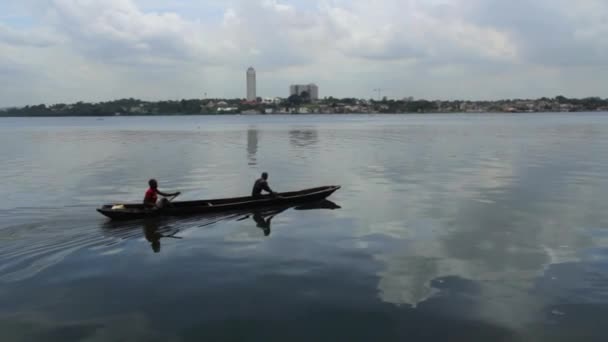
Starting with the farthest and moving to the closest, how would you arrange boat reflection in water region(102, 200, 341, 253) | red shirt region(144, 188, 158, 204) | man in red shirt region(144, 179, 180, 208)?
red shirt region(144, 188, 158, 204)
man in red shirt region(144, 179, 180, 208)
boat reflection in water region(102, 200, 341, 253)

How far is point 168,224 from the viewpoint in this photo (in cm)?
2005

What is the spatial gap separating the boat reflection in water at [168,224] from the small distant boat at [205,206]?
24 centimetres

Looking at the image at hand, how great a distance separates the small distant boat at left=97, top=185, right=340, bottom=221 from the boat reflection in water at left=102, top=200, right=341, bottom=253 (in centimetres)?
24

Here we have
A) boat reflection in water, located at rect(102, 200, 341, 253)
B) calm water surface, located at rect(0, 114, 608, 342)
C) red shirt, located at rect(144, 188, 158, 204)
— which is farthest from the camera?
red shirt, located at rect(144, 188, 158, 204)

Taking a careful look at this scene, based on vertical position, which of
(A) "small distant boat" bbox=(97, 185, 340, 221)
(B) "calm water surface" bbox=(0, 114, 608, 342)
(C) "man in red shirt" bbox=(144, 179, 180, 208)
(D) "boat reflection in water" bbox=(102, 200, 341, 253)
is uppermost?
(C) "man in red shirt" bbox=(144, 179, 180, 208)

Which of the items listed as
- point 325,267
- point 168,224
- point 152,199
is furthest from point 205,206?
point 325,267

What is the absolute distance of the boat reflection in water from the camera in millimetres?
18672

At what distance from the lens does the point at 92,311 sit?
12242 mm

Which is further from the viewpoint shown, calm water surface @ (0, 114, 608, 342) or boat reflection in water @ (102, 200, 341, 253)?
boat reflection in water @ (102, 200, 341, 253)

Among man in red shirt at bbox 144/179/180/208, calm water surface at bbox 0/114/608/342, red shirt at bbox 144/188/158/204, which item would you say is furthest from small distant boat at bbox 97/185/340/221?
calm water surface at bbox 0/114/608/342

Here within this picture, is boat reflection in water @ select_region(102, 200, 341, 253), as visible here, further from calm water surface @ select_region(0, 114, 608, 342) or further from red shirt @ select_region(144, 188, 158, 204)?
red shirt @ select_region(144, 188, 158, 204)

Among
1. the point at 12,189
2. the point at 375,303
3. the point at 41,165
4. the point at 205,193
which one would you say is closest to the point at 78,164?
the point at 41,165

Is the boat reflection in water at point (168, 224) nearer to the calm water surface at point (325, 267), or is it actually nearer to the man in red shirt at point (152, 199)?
the calm water surface at point (325, 267)

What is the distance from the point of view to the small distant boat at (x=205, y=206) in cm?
2006
